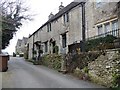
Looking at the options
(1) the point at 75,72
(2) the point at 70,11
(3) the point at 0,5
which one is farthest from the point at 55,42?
(1) the point at 75,72

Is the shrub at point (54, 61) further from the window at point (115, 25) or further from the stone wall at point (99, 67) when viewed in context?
the window at point (115, 25)

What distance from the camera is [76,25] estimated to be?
27.8m

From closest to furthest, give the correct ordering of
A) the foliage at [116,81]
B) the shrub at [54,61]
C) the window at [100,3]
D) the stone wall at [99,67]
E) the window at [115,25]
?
the foliage at [116,81] → the stone wall at [99,67] → the window at [115,25] → the window at [100,3] → the shrub at [54,61]

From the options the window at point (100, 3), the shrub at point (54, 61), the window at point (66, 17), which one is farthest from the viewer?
the window at point (66, 17)

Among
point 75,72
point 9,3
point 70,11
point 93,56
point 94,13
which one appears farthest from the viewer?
point 9,3

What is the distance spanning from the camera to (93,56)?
17.9 m

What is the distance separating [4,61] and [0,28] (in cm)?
649

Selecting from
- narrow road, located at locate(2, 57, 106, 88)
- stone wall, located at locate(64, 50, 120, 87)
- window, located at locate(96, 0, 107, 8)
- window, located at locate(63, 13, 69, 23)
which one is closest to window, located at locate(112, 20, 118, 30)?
window, located at locate(96, 0, 107, 8)

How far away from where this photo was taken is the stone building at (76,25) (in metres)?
22.2

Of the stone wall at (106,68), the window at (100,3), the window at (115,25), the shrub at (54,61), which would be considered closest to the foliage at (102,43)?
the stone wall at (106,68)

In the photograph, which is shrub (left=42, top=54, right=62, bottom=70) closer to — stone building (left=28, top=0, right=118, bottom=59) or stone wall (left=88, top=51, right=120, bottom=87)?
stone building (left=28, top=0, right=118, bottom=59)

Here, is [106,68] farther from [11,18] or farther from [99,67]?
[11,18]

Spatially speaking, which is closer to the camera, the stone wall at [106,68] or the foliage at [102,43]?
the stone wall at [106,68]

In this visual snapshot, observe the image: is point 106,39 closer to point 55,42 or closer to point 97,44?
point 97,44
